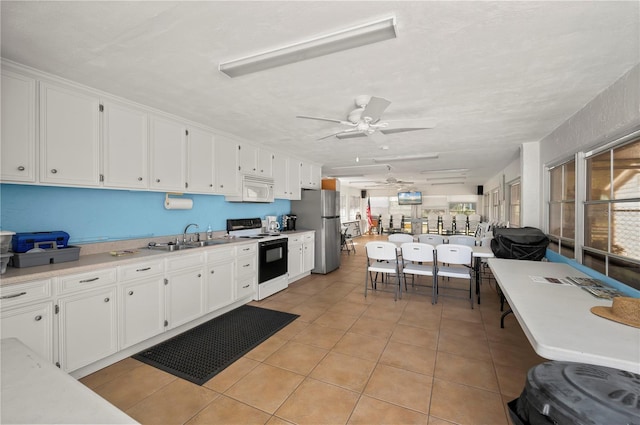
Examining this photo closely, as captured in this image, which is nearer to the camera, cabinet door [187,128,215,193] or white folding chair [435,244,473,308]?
cabinet door [187,128,215,193]

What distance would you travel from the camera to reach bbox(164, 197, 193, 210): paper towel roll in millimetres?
3322

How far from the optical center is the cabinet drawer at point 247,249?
369 centimetres

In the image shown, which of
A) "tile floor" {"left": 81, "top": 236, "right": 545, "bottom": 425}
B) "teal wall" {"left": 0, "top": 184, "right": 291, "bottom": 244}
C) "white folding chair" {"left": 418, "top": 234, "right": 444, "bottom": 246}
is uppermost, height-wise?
"teal wall" {"left": 0, "top": 184, "right": 291, "bottom": 244}

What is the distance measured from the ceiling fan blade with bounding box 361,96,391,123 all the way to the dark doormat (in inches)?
96.5

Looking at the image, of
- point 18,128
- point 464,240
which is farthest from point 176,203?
point 464,240

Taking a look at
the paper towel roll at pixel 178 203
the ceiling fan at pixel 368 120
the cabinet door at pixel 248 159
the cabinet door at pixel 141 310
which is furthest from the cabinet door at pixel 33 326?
the cabinet door at pixel 248 159

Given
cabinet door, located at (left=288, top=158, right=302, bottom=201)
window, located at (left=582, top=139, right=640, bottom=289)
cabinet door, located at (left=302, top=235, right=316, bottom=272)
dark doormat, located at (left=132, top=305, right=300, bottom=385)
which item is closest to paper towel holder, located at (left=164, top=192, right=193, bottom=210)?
dark doormat, located at (left=132, top=305, right=300, bottom=385)

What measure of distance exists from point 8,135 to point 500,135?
16.7 ft

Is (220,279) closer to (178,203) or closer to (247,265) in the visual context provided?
(247,265)

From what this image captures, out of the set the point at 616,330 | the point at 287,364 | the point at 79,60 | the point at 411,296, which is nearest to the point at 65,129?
the point at 79,60

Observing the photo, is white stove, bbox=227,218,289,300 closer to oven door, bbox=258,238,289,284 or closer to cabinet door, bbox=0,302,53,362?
oven door, bbox=258,238,289,284

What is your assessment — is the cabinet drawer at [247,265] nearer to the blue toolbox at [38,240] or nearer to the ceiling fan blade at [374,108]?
the blue toolbox at [38,240]

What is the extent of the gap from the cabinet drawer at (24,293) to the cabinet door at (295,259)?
3164mm

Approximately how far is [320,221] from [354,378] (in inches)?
139
